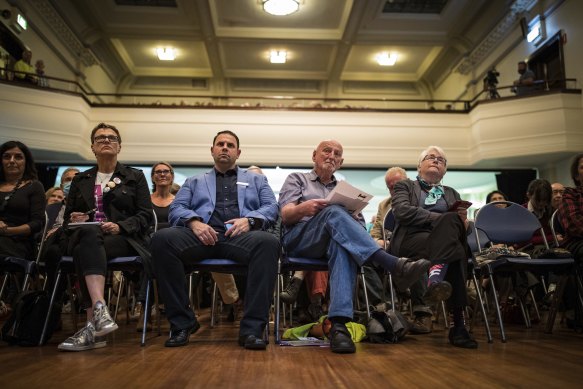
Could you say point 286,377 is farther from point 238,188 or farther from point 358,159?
point 358,159

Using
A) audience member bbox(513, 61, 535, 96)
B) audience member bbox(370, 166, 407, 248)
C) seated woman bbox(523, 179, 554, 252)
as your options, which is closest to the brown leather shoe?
audience member bbox(370, 166, 407, 248)

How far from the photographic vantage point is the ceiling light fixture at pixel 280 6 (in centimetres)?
883

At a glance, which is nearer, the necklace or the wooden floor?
the wooden floor

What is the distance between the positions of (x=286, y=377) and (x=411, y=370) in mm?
436

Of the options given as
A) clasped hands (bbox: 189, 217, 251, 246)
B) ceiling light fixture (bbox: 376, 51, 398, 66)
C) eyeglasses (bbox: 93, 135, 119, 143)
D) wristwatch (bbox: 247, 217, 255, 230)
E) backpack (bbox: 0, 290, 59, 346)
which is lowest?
backpack (bbox: 0, 290, 59, 346)

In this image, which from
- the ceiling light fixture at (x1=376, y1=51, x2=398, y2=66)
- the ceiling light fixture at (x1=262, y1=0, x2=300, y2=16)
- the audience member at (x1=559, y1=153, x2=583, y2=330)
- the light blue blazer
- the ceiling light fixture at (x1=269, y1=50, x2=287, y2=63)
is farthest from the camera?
the ceiling light fixture at (x1=376, y1=51, x2=398, y2=66)

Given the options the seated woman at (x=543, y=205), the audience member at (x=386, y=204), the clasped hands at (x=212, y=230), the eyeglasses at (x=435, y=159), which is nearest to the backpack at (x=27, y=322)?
the clasped hands at (x=212, y=230)

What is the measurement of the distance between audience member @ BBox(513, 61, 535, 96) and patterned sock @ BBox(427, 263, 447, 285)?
6.82m

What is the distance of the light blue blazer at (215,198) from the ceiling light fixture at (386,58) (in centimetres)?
945

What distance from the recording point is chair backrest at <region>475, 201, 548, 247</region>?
3102mm

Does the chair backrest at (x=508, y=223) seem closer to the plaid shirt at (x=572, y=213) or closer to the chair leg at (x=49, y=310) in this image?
the plaid shirt at (x=572, y=213)

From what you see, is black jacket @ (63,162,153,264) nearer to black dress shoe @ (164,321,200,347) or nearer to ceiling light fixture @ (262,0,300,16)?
black dress shoe @ (164,321,200,347)

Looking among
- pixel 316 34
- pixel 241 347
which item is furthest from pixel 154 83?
pixel 241 347

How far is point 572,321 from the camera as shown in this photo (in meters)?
3.03
